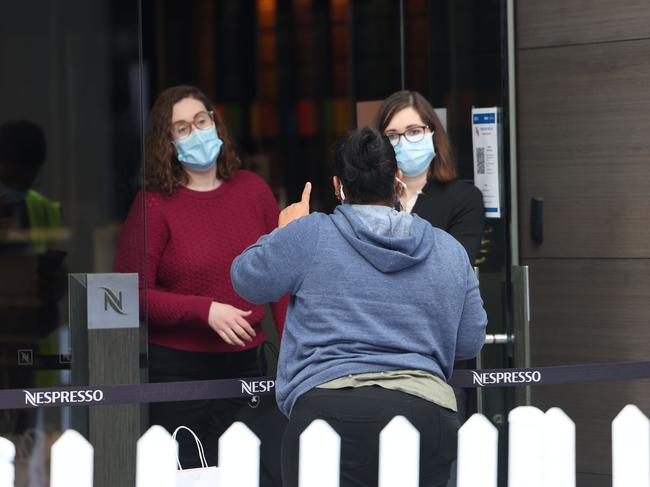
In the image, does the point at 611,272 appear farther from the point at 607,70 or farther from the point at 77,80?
the point at 77,80

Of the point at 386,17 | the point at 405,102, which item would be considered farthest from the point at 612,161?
the point at 386,17

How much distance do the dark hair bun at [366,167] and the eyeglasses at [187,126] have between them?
4.47 ft

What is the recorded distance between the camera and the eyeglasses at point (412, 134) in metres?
5.20

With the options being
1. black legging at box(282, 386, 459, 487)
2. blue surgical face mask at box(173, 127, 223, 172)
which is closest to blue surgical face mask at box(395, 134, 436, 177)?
blue surgical face mask at box(173, 127, 223, 172)

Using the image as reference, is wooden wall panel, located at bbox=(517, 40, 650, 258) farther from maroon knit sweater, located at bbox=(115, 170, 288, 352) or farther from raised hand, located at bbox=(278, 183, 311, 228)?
raised hand, located at bbox=(278, 183, 311, 228)

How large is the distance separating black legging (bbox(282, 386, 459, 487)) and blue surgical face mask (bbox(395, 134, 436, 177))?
5.16ft

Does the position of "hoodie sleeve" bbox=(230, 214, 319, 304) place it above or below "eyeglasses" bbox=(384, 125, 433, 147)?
below

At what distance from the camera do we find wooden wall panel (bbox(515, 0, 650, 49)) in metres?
5.91

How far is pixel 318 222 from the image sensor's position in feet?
12.3

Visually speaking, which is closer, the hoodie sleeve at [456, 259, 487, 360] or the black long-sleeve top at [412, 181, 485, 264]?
the hoodie sleeve at [456, 259, 487, 360]

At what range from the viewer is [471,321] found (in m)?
3.92

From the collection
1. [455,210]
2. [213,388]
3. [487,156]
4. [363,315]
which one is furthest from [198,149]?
[363,315]

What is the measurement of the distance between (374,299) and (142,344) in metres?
1.41

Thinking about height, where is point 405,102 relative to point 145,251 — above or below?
above
